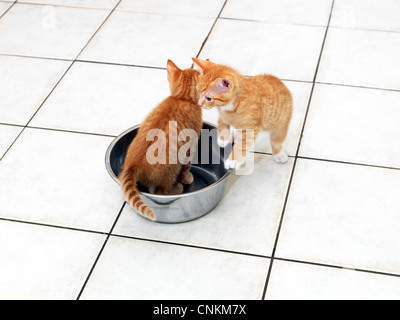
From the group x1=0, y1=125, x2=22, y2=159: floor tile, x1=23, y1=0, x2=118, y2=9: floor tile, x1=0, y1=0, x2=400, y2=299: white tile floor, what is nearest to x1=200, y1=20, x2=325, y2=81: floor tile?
x1=0, y1=0, x2=400, y2=299: white tile floor

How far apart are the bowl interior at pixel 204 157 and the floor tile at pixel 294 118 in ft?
0.57

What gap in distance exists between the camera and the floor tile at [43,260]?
1.57 meters

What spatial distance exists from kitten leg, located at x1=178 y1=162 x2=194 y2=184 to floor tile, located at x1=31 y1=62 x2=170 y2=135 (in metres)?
0.39

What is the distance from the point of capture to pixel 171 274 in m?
1.60

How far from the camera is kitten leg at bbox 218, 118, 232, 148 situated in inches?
72.2

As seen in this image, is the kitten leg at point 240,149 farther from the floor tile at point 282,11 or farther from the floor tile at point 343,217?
the floor tile at point 282,11

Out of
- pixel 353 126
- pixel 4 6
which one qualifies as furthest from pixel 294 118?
pixel 4 6

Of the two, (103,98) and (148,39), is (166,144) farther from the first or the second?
(148,39)

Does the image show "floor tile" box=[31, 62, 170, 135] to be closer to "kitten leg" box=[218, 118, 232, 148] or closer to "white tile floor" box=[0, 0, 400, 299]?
"white tile floor" box=[0, 0, 400, 299]

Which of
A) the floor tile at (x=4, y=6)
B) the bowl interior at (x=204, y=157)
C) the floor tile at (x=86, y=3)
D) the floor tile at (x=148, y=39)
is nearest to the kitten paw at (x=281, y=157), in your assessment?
the bowl interior at (x=204, y=157)

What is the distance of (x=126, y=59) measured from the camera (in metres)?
2.46
